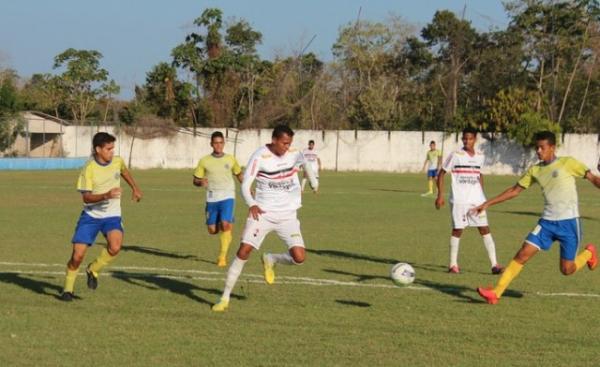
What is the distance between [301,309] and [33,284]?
3706mm

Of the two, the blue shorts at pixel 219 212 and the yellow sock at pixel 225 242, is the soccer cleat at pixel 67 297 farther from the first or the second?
the blue shorts at pixel 219 212

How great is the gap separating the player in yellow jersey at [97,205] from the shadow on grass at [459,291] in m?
3.74

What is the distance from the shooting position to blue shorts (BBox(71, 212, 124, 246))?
10305 mm

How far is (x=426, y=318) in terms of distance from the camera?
29.8ft

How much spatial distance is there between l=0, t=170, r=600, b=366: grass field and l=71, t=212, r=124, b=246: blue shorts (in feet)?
2.18

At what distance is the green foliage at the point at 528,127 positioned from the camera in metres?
56.1

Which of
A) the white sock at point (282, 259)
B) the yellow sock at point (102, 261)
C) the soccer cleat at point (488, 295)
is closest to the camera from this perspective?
the soccer cleat at point (488, 295)

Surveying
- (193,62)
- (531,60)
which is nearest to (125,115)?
(193,62)

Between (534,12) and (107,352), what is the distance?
59.6 metres

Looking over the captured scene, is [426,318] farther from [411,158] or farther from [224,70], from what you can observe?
[224,70]

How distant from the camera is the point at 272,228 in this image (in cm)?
976

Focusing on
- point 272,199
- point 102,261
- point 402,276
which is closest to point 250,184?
point 272,199

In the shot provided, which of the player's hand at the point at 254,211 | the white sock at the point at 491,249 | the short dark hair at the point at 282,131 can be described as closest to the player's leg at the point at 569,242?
the white sock at the point at 491,249

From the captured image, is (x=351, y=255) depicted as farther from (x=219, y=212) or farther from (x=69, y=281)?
(x=69, y=281)
